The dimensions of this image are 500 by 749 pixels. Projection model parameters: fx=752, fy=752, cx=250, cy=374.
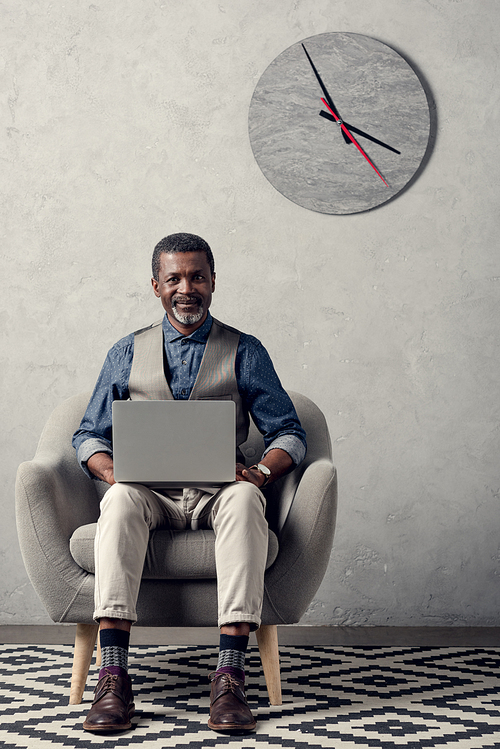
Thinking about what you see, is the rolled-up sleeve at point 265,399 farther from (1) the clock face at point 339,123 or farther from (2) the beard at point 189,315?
(1) the clock face at point 339,123

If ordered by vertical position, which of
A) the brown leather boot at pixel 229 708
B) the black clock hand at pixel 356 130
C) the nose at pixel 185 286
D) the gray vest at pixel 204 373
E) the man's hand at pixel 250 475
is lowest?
the brown leather boot at pixel 229 708

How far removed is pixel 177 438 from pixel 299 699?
0.71 meters

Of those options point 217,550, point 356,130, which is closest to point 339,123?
point 356,130

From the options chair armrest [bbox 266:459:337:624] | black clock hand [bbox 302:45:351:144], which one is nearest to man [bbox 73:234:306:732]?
chair armrest [bbox 266:459:337:624]

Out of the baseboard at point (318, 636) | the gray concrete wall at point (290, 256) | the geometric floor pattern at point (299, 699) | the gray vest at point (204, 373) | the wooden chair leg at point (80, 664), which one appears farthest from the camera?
the gray concrete wall at point (290, 256)

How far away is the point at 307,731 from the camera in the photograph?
1.56m

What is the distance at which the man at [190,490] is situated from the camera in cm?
158

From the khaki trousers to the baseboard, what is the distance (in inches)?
32.8

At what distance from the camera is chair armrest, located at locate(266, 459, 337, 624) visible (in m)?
1.73

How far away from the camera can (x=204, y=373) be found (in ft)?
6.40

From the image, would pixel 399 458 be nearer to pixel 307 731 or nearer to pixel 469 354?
pixel 469 354

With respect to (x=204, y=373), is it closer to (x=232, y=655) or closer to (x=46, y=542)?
(x=46, y=542)

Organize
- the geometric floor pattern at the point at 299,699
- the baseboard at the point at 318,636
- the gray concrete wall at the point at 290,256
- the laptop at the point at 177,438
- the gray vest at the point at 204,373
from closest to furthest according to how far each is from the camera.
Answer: the geometric floor pattern at the point at 299,699 < the laptop at the point at 177,438 < the gray vest at the point at 204,373 < the baseboard at the point at 318,636 < the gray concrete wall at the point at 290,256

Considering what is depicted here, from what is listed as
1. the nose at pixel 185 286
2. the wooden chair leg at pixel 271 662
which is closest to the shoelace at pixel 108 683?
the wooden chair leg at pixel 271 662
